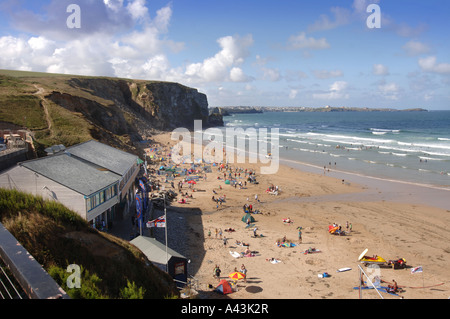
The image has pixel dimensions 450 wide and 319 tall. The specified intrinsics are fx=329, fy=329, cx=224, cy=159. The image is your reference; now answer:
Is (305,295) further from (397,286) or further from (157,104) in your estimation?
(157,104)

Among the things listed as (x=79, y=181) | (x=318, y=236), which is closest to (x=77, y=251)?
(x=79, y=181)

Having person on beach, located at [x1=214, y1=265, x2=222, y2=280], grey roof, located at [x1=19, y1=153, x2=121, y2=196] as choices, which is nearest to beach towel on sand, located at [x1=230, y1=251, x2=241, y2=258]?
person on beach, located at [x1=214, y1=265, x2=222, y2=280]

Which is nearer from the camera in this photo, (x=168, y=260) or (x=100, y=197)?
(x=168, y=260)

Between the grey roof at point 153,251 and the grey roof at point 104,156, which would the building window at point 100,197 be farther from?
the grey roof at point 153,251

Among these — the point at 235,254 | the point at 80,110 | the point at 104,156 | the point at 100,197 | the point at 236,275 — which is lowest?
the point at 235,254

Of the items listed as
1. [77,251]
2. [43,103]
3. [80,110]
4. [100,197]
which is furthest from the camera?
[80,110]

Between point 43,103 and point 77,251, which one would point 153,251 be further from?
point 43,103
